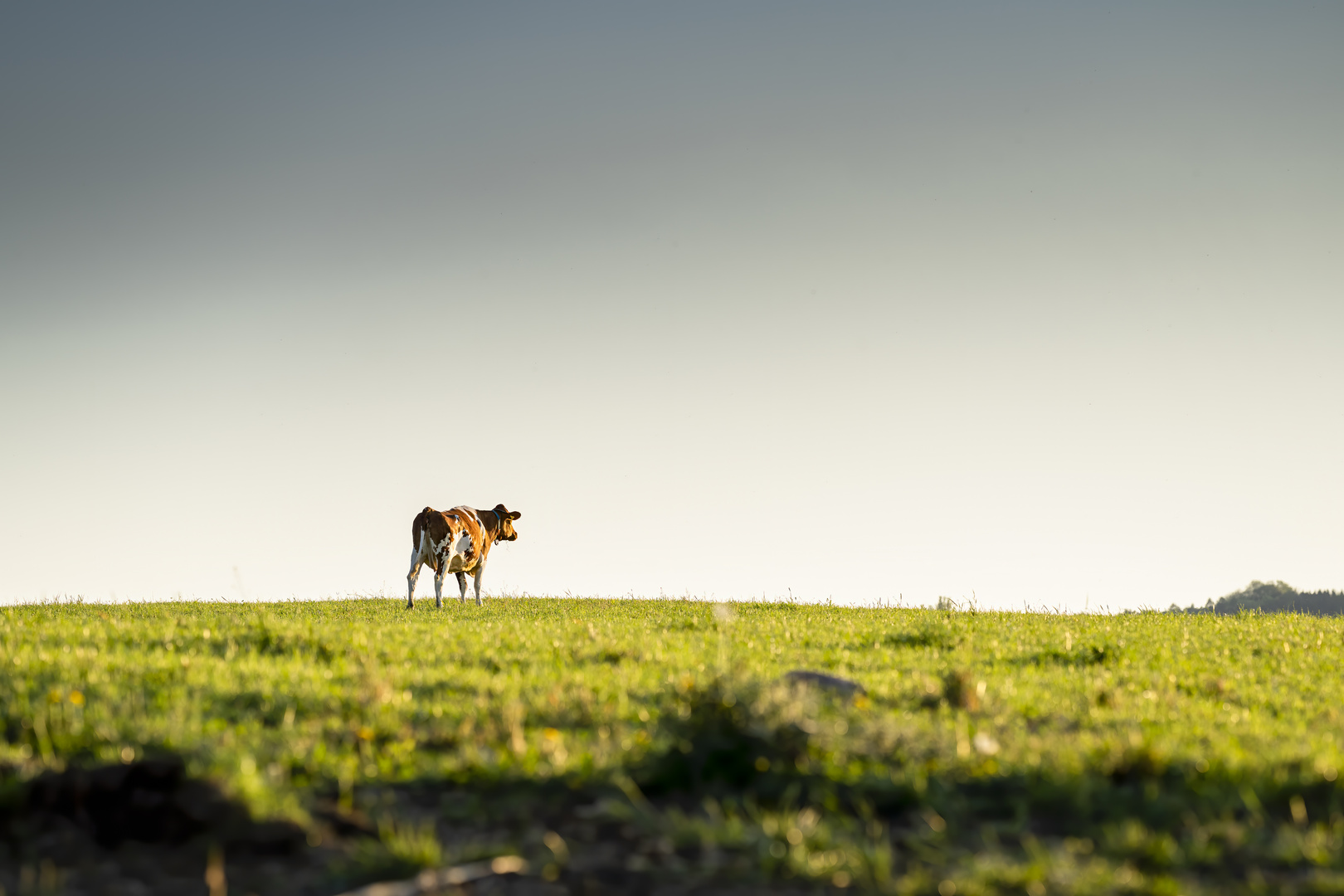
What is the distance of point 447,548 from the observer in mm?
26250

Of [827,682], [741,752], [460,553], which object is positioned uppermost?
[460,553]

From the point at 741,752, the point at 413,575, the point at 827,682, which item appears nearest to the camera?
the point at 741,752

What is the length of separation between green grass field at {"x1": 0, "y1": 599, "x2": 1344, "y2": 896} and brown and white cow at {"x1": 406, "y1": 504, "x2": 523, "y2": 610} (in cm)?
1399

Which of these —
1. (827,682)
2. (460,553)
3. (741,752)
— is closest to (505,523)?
(460,553)

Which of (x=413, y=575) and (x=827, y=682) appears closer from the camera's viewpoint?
(x=827, y=682)

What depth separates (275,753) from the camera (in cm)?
658

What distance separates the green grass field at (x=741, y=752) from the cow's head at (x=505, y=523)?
19.6m

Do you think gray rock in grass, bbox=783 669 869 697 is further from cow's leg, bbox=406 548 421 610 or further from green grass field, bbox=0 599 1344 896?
cow's leg, bbox=406 548 421 610

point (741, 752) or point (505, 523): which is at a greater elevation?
point (505, 523)

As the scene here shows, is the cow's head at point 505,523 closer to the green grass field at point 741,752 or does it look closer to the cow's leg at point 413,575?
the cow's leg at point 413,575

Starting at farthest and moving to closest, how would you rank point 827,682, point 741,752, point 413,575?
point 413,575 < point 827,682 < point 741,752

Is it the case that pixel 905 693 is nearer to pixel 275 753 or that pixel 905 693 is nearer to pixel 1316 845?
pixel 1316 845

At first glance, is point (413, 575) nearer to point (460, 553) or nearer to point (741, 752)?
point (460, 553)

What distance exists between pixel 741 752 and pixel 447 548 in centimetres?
2097
